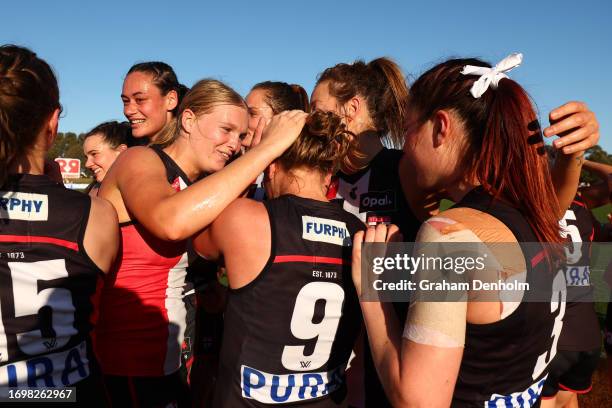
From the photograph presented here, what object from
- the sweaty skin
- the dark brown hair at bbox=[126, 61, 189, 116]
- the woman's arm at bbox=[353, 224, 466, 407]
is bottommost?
the woman's arm at bbox=[353, 224, 466, 407]

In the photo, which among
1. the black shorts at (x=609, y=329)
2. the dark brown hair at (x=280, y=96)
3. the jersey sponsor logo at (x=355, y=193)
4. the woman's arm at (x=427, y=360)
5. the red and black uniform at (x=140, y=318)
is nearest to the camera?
the woman's arm at (x=427, y=360)

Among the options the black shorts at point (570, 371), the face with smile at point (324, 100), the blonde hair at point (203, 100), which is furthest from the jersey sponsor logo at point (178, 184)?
the black shorts at point (570, 371)

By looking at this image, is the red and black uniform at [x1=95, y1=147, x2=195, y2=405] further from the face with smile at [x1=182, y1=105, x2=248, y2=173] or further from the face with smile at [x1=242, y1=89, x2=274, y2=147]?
the face with smile at [x1=242, y1=89, x2=274, y2=147]

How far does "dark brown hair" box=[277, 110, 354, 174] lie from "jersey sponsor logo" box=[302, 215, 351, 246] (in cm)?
33

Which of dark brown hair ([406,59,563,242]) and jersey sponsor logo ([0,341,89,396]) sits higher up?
dark brown hair ([406,59,563,242])

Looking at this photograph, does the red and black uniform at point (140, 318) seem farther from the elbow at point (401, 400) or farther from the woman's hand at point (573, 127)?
the woman's hand at point (573, 127)

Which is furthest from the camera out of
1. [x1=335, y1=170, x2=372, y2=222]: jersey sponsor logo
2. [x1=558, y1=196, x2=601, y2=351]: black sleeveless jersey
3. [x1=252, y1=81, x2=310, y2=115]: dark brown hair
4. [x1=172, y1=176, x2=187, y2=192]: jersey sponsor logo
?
[x1=252, y1=81, x2=310, y2=115]: dark brown hair

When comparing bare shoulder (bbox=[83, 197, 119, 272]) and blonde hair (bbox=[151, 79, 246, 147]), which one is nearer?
bare shoulder (bbox=[83, 197, 119, 272])

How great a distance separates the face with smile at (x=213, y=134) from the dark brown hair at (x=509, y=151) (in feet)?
5.10

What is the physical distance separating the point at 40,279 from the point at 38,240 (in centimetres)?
17

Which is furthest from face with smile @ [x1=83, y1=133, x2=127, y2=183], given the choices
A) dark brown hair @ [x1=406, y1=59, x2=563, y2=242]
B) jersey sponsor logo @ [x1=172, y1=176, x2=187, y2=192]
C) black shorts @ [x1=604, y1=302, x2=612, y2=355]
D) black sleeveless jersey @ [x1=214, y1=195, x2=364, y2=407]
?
black shorts @ [x1=604, y1=302, x2=612, y2=355]

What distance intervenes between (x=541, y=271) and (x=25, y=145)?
2.29 meters

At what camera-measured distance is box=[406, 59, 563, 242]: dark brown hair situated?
1.80 metres

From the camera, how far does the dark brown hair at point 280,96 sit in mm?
4957
